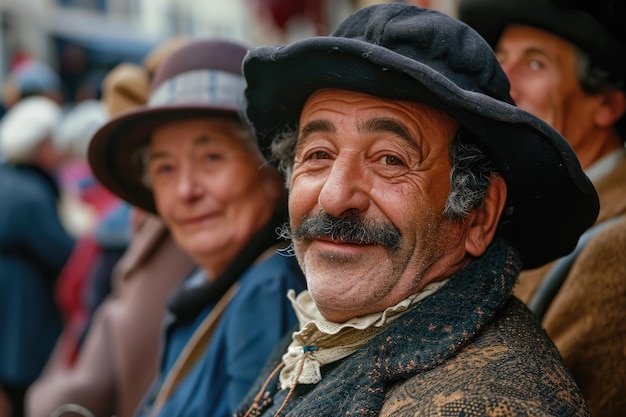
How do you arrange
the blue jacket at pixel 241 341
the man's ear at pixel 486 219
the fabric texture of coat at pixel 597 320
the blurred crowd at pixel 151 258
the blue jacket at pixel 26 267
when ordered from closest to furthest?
the man's ear at pixel 486 219, the fabric texture of coat at pixel 597 320, the blurred crowd at pixel 151 258, the blue jacket at pixel 241 341, the blue jacket at pixel 26 267

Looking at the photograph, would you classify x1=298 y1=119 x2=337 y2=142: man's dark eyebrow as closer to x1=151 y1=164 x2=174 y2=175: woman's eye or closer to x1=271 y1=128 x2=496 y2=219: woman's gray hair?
x1=271 y1=128 x2=496 y2=219: woman's gray hair

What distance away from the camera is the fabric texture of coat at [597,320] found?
8.25 ft

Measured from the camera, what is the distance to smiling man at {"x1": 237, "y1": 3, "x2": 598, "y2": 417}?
1.97 m

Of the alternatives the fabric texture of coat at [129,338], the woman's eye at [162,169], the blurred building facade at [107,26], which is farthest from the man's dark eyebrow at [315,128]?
the blurred building facade at [107,26]

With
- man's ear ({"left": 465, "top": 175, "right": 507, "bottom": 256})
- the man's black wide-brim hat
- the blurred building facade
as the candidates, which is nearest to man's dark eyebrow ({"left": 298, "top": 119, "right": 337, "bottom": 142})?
the man's black wide-brim hat

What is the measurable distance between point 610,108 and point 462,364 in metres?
1.79

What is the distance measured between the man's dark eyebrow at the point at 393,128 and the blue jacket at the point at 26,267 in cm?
401

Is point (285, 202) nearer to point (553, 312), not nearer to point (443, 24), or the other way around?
point (553, 312)

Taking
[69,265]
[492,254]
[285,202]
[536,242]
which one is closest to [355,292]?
[492,254]

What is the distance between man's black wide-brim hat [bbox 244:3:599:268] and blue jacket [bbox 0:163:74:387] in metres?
3.73

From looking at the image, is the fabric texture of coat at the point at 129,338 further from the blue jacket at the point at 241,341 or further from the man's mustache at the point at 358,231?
the man's mustache at the point at 358,231

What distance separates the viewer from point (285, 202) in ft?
11.1

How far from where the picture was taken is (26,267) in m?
5.70

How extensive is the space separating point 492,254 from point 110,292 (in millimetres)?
3484
